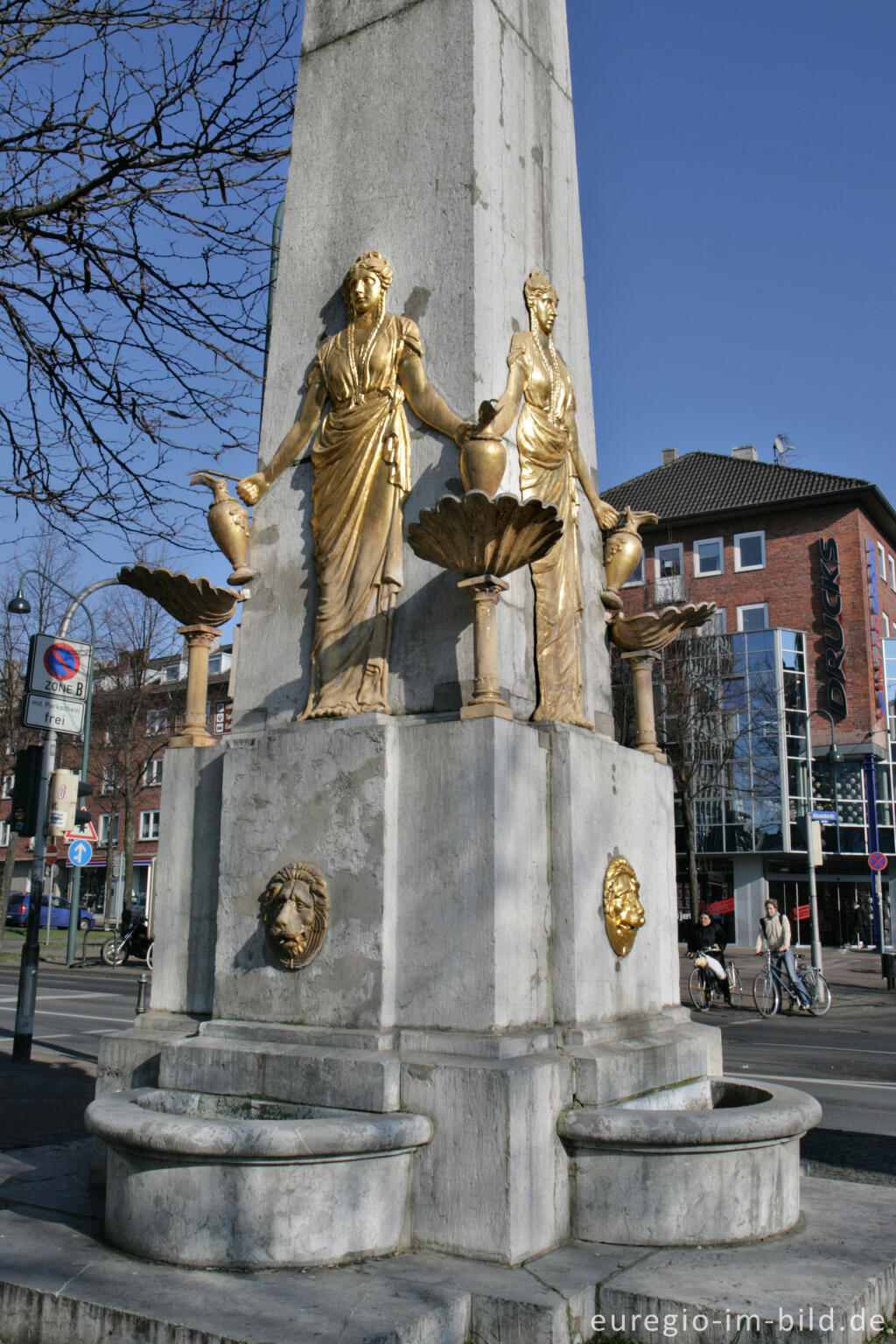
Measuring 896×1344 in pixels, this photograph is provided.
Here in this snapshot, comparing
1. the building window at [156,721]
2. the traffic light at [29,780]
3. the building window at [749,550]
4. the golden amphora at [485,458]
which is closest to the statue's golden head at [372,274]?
the golden amphora at [485,458]

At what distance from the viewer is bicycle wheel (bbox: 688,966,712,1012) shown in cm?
1968

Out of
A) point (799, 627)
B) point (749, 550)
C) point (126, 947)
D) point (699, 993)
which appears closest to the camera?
point (699, 993)

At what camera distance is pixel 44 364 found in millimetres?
8836

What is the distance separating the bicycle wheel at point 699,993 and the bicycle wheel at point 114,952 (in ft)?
47.6

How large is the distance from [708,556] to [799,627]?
4912mm

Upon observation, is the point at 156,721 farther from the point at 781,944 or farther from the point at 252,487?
the point at 252,487

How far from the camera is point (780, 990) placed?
758 inches

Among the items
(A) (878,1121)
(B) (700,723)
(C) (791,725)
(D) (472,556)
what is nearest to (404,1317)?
(D) (472,556)

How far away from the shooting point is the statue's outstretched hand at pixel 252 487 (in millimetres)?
6176

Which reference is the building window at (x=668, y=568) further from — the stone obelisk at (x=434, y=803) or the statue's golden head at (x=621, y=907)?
the statue's golden head at (x=621, y=907)

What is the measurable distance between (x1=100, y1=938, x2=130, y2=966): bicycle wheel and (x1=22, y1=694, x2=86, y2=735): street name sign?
16734mm

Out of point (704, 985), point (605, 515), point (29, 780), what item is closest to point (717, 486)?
point (704, 985)

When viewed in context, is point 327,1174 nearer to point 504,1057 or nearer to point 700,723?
point 504,1057

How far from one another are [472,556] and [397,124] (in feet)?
8.87
